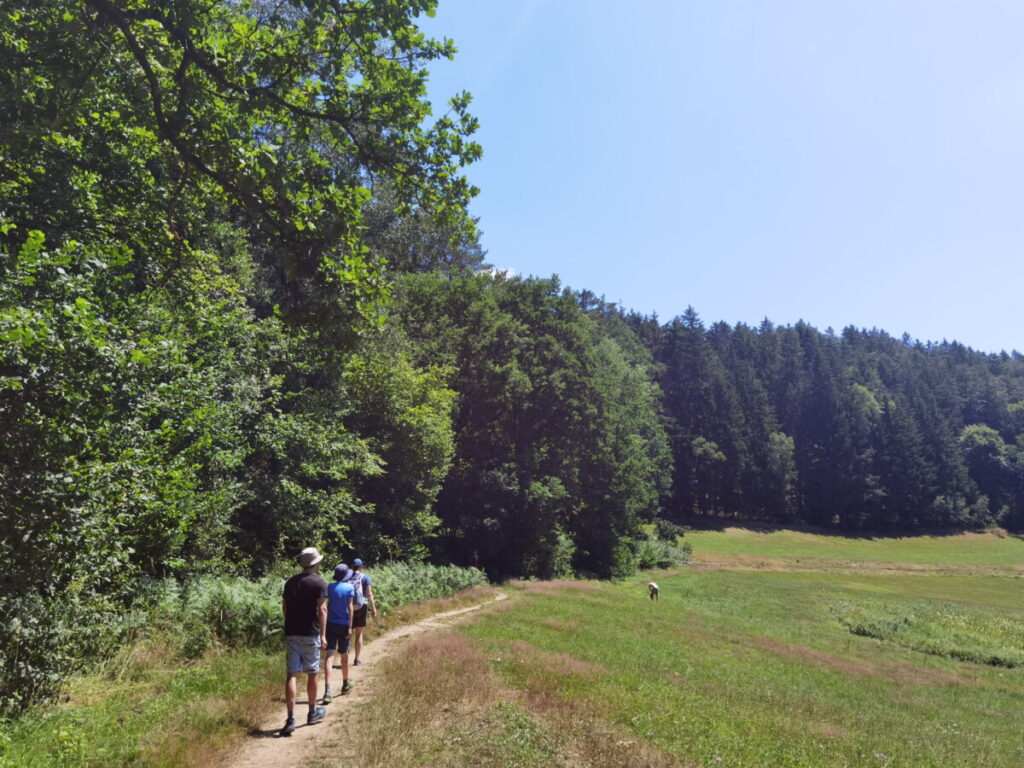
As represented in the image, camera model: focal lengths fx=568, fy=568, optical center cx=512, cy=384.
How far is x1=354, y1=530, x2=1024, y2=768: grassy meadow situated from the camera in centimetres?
927

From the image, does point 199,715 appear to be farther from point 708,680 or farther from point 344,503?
point 344,503

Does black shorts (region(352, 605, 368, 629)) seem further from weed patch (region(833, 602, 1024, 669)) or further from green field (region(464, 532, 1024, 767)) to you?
weed patch (region(833, 602, 1024, 669))

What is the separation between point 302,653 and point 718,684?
1227 centimetres

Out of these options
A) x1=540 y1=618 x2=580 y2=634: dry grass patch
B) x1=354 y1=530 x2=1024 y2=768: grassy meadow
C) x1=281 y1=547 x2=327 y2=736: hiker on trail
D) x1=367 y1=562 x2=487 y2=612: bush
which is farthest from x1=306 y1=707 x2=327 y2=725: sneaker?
x1=540 y1=618 x2=580 y2=634: dry grass patch

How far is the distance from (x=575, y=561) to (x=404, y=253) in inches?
1333

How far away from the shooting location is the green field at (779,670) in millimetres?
11094

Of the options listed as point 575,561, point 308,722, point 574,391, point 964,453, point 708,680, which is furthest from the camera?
point 964,453

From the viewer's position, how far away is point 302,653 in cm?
935

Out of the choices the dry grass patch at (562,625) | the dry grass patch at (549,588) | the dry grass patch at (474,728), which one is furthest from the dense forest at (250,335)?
the dry grass patch at (562,625)

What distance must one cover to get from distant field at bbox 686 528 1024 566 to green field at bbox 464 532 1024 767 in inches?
1447

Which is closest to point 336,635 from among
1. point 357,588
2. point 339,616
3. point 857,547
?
point 339,616

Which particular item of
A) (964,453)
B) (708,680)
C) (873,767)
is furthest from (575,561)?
(964,453)

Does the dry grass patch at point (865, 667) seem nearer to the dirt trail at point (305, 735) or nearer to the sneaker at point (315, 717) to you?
the dirt trail at point (305, 735)

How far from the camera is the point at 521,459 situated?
46.5m
